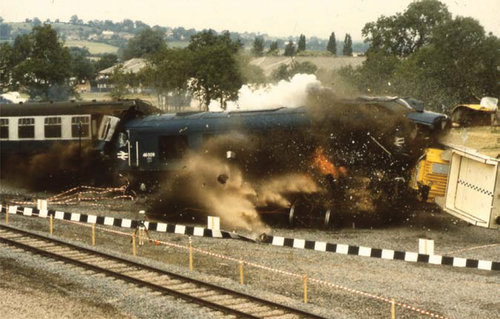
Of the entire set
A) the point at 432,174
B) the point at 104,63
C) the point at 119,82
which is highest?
the point at 104,63

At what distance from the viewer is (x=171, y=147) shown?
2112cm

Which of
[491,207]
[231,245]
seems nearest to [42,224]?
[231,245]

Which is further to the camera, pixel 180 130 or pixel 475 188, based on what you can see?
pixel 180 130

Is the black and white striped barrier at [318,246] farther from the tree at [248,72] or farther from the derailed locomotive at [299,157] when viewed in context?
the tree at [248,72]

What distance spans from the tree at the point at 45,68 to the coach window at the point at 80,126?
45.6 meters

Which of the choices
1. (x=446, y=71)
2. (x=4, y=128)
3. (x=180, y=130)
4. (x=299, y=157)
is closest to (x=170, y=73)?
(x=446, y=71)

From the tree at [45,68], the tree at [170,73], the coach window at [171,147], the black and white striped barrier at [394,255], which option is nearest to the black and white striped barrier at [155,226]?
the black and white striped barrier at [394,255]

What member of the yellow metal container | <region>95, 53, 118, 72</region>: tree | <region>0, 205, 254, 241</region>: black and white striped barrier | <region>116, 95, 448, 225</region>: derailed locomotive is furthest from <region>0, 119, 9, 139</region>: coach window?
<region>95, 53, 118, 72</region>: tree

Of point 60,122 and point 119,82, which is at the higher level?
point 119,82

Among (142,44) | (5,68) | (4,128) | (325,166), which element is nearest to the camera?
(325,166)

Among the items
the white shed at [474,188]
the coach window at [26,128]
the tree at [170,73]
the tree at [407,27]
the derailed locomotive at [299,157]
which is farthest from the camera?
the tree at [407,27]

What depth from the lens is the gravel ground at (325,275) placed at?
494 inches

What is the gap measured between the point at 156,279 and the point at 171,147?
736 cm

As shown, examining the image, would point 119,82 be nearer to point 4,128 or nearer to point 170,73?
point 170,73
